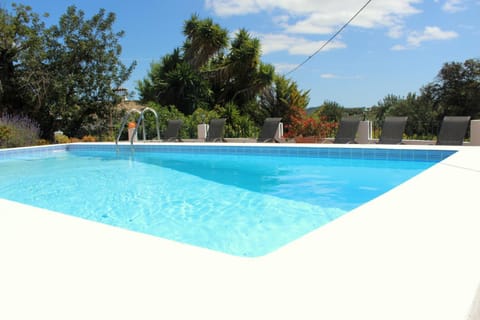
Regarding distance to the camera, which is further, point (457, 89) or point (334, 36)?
point (457, 89)

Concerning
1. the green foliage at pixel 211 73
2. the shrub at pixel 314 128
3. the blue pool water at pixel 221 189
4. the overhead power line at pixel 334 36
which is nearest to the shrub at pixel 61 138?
the blue pool water at pixel 221 189

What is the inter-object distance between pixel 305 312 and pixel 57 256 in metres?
1.57

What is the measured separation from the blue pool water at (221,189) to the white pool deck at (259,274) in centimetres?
111

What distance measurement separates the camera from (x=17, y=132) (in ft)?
43.6

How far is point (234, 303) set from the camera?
68.4 inches

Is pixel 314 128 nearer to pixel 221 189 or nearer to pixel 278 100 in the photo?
pixel 221 189

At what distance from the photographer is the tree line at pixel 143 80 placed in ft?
48.6

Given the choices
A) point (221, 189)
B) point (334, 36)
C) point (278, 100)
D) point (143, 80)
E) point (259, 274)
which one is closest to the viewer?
point (259, 274)

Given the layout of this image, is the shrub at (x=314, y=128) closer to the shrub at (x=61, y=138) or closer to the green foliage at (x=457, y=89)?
the shrub at (x=61, y=138)

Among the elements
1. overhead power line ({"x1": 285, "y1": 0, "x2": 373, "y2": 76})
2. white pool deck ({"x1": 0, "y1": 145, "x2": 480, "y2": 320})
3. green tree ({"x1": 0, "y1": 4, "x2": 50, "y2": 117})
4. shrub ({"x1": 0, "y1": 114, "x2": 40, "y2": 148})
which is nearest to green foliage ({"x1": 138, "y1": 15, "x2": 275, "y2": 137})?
overhead power line ({"x1": 285, "y1": 0, "x2": 373, "y2": 76})

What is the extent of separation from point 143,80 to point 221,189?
16.1 meters

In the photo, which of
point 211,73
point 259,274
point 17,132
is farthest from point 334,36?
point 259,274

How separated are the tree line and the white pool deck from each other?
9.89 m

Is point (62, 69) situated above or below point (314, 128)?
above
